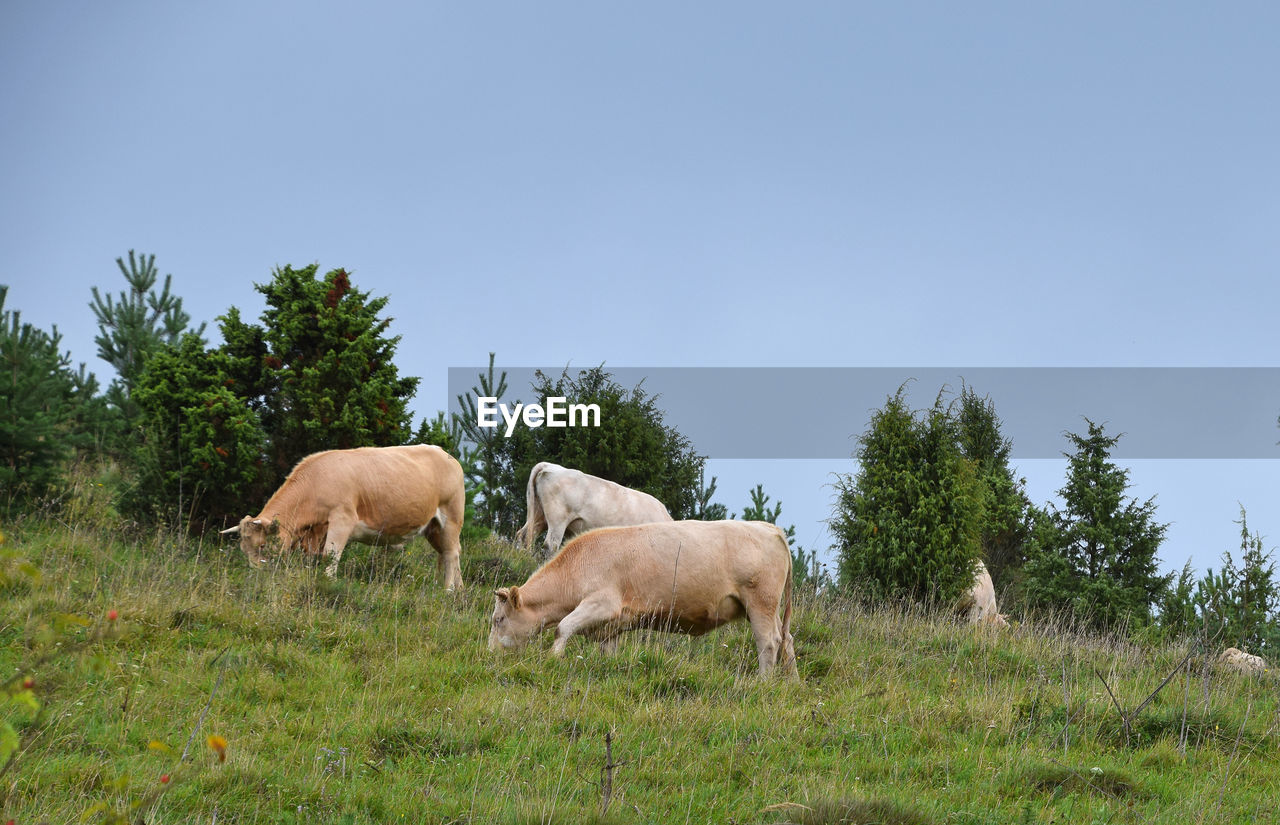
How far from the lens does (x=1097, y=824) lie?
259 inches

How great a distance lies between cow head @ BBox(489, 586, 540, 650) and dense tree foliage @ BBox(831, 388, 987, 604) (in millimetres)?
9796

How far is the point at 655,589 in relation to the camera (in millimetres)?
10867

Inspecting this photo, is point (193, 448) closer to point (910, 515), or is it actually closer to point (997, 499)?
point (910, 515)

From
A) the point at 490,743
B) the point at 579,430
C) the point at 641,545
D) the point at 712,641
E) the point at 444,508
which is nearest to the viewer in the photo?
the point at 490,743

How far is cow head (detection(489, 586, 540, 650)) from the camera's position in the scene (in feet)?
36.0

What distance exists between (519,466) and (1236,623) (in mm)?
17470

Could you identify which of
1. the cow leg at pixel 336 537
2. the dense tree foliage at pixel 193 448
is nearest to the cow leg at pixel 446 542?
the cow leg at pixel 336 537

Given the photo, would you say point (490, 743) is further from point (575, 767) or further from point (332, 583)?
point (332, 583)

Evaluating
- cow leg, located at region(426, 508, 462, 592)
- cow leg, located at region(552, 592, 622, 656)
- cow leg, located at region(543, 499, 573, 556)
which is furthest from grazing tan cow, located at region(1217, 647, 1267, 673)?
cow leg, located at region(426, 508, 462, 592)

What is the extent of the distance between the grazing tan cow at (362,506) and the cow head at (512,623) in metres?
3.71

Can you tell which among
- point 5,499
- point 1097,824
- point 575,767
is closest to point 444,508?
point 5,499

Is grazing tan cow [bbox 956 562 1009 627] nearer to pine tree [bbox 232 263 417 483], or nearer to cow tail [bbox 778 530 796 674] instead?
cow tail [bbox 778 530 796 674]

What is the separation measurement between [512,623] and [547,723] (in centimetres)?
296

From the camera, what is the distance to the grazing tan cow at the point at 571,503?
1891 centimetres
